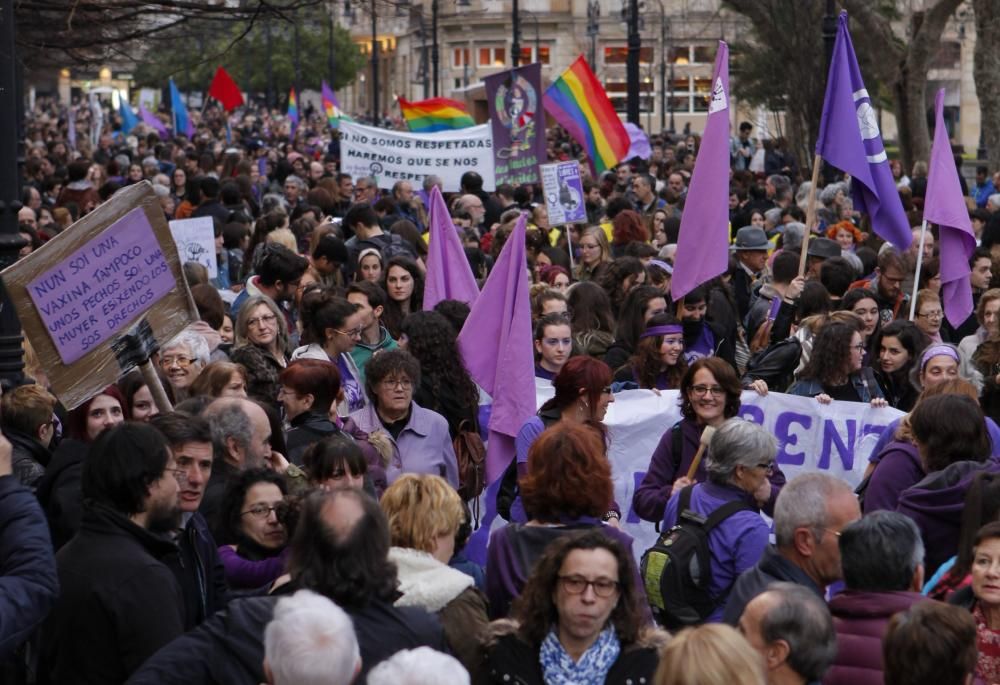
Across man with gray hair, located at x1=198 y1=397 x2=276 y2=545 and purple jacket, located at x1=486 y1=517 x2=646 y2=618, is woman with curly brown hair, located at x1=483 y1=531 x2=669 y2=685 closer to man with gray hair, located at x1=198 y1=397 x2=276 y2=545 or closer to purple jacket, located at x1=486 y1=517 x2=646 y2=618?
purple jacket, located at x1=486 y1=517 x2=646 y2=618

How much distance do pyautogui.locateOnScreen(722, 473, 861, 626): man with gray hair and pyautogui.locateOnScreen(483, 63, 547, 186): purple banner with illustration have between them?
1279cm

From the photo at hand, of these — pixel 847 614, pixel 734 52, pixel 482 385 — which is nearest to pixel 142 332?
pixel 482 385

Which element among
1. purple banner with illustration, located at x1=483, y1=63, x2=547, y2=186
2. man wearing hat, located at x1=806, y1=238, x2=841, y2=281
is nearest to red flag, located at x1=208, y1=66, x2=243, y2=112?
purple banner with illustration, located at x1=483, y1=63, x2=547, y2=186

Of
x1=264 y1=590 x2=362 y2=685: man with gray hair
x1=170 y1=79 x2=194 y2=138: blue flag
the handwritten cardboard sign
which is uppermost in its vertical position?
the handwritten cardboard sign

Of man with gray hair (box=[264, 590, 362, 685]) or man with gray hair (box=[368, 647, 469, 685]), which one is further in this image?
man with gray hair (box=[264, 590, 362, 685])

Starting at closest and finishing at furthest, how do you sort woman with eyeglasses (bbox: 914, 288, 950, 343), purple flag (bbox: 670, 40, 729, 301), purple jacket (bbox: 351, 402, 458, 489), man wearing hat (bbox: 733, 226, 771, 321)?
purple jacket (bbox: 351, 402, 458, 489) → woman with eyeglasses (bbox: 914, 288, 950, 343) → purple flag (bbox: 670, 40, 729, 301) → man wearing hat (bbox: 733, 226, 771, 321)

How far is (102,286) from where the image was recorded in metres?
6.12

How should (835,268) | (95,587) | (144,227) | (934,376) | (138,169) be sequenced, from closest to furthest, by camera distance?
(95,587), (144,227), (934,376), (835,268), (138,169)

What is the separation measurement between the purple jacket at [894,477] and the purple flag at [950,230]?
13.0 feet

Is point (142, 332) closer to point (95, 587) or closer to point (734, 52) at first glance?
point (95, 587)

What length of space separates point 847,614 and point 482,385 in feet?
11.6

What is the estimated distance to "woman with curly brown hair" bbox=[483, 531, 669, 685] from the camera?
4.30 meters

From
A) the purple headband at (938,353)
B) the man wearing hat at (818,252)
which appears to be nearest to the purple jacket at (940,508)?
the purple headband at (938,353)

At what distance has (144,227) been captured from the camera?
6.35 m
